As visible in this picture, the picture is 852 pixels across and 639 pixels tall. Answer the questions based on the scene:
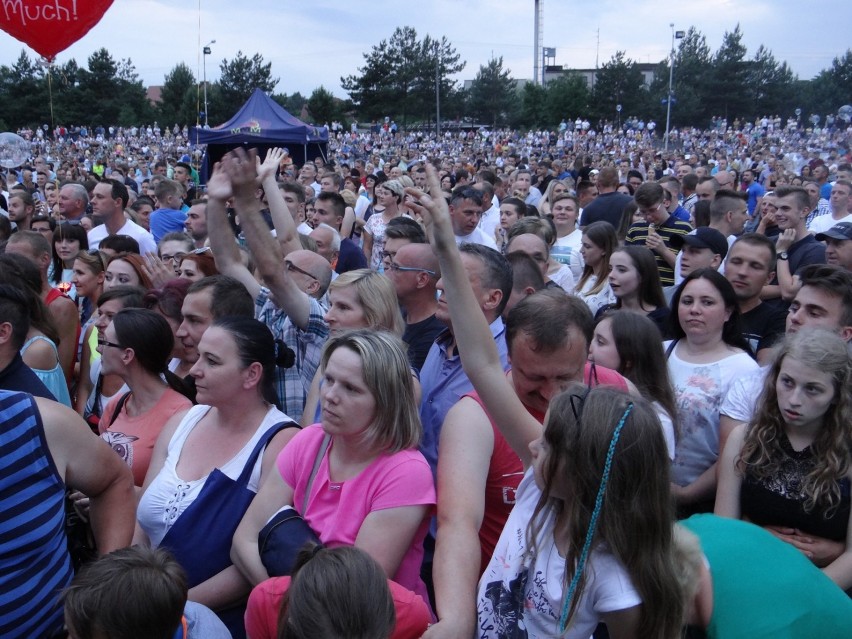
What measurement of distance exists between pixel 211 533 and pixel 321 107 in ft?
180

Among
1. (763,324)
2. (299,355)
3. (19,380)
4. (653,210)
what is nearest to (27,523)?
(19,380)

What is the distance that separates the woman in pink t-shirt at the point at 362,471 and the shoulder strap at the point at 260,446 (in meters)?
0.15

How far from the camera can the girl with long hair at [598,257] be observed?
5531 mm

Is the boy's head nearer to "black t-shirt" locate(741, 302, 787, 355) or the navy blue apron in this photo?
the navy blue apron

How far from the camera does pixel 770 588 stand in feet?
6.17

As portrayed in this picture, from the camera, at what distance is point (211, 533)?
2666 millimetres

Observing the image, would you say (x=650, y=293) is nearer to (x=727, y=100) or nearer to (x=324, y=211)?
(x=324, y=211)

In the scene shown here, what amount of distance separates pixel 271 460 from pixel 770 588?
1.67 m

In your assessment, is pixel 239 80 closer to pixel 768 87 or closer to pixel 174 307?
pixel 768 87

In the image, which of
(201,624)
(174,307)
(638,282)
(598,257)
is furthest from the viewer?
(598,257)

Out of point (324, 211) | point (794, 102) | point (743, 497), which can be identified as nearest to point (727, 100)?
point (794, 102)

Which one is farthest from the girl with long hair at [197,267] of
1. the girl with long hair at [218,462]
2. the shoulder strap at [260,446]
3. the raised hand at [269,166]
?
the shoulder strap at [260,446]

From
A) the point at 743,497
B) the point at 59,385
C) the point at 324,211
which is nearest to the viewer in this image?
the point at 743,497

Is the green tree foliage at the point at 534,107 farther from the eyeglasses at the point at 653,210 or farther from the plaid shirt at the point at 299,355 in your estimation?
the plaid shirt at the point at 299,355
